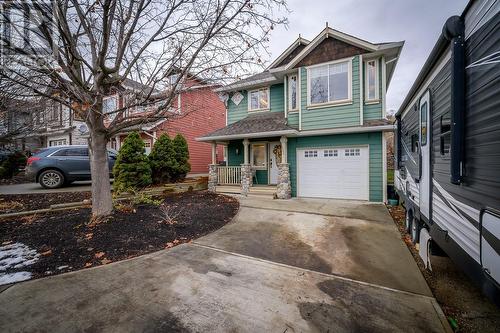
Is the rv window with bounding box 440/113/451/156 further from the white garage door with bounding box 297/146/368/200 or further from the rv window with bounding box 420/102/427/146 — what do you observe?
the white garage door with bounding box 297/146/368/200

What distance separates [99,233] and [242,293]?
146 inches

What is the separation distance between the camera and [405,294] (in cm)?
269

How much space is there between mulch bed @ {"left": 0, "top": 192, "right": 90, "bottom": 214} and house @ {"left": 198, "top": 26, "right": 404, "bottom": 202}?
565 cm

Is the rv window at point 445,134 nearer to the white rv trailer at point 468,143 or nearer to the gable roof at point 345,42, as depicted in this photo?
the white rv trailer at point 468,143

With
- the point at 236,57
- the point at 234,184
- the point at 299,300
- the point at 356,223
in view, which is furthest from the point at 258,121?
the point at 299,300

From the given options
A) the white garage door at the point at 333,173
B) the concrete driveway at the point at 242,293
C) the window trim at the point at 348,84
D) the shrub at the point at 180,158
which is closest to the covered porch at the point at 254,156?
the white garage door at the point at 333,173

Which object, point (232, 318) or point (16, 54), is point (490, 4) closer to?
point (232, 318)

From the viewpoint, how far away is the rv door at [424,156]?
315 cm

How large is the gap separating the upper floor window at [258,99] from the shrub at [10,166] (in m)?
14.1

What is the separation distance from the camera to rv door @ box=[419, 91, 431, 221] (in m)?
3.15

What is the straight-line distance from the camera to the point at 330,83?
873cm

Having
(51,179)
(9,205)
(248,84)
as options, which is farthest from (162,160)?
(248,84)

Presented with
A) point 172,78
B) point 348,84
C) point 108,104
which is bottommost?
point 108,104

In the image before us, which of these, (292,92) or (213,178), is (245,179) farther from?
(292,92)
